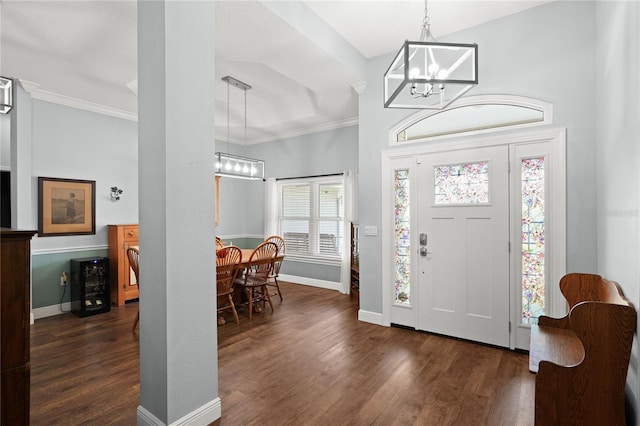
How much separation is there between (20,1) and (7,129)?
103 inches

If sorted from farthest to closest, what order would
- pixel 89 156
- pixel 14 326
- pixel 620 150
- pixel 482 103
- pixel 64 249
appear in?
pixel 89 156
pixel 64 249
pixel 482 103
pixel 620 150
pixel 14 326

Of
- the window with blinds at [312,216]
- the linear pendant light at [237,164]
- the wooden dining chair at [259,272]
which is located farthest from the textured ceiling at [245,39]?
the wooden dining chair at [259,272]

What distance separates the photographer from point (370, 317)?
149 inches

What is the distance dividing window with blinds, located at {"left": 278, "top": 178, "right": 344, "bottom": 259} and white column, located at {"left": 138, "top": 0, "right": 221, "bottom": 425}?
371 cm

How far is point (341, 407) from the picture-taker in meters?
2.12

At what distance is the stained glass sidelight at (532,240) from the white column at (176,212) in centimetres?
279

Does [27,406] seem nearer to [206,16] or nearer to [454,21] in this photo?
[206,16]

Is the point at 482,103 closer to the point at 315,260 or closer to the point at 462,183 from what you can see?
the point at 462,183

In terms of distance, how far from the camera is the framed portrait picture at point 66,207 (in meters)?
4.05

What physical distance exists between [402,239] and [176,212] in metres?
2.58

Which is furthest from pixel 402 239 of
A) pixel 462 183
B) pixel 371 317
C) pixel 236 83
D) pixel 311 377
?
pixel 236 83

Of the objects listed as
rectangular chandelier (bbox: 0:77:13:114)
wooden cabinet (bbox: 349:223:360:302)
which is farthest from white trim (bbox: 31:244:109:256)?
wooden cabinet (bbox: 349:223:360:302)

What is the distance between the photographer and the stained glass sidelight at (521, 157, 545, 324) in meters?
2.86

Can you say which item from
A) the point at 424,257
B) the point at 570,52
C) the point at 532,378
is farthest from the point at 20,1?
the point at 532,378
